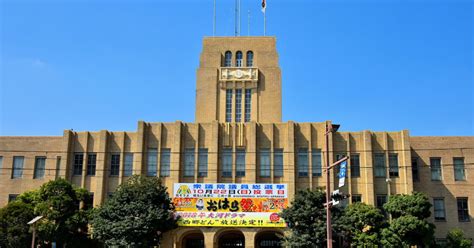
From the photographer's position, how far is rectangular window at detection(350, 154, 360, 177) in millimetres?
42656

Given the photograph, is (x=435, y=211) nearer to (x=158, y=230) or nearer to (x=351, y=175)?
(x=351, y=175)

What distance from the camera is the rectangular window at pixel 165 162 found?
42.6 m

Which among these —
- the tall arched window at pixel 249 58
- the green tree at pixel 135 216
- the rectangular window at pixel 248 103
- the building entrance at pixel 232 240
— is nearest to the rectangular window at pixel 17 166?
the green tree at pixel 135 216

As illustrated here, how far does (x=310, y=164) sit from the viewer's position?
42.5m

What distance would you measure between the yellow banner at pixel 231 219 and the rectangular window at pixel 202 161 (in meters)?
3.95

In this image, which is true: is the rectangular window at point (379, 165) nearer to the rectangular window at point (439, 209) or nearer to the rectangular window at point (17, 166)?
the rectangular window at point (439, 209)

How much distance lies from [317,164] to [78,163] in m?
20.2

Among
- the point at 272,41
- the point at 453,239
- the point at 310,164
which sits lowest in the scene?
the point at 453,239

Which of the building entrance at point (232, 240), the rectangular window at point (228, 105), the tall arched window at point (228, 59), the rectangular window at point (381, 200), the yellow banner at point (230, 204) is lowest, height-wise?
the building entrance at point (232, 240)

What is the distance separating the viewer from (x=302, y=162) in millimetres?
42688

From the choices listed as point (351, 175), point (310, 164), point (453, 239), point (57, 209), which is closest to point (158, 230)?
point (57, 209)

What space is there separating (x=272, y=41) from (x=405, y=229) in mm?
23885

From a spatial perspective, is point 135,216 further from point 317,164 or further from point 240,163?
point 317,164

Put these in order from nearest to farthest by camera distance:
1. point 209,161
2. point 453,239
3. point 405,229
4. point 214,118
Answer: point 405,229 < point 453,239 < point 209,161 < point 214,118
